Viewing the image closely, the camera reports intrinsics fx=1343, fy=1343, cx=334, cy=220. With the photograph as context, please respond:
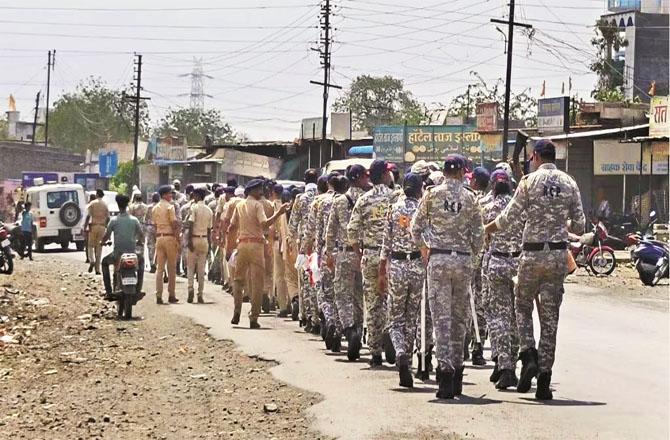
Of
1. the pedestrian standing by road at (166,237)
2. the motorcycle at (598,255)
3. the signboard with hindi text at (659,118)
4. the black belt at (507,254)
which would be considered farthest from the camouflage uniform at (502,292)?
the signboard with hindi text at (659,118)

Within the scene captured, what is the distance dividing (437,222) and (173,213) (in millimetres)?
11544

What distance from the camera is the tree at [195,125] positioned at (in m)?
132

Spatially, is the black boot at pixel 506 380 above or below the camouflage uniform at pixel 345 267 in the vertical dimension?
below

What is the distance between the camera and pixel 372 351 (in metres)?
13.5

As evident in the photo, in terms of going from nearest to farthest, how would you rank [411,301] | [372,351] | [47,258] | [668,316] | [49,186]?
[411,301], [372,351], [668,316], [47,258], [49,186]

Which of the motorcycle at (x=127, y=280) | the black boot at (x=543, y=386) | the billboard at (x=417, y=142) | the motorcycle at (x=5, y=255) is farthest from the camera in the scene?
the billboard at (x=417, y=142)

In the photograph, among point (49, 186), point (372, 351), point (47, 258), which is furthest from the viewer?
point (49, 186)

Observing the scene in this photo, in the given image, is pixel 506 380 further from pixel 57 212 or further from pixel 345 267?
pixel 57 212

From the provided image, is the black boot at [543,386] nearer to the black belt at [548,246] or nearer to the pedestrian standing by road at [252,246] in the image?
the black belt at [548,246]

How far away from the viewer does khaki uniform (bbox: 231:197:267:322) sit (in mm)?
18234

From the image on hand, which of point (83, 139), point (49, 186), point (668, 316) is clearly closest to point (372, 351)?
point (668, 316)

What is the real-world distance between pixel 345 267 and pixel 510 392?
11.1 ft

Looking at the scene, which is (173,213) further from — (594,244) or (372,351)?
(594,244)

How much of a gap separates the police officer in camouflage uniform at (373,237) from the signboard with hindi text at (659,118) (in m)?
25.6
